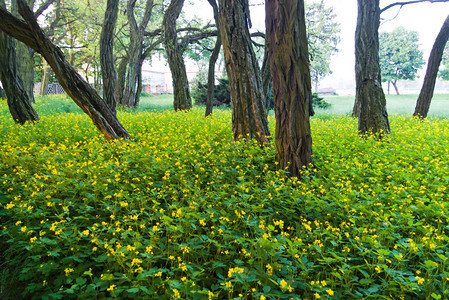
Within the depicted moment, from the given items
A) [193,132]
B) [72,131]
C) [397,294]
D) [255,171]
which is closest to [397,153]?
[255,171]

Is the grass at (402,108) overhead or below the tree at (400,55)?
below

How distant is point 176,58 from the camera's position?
1322 centimetres

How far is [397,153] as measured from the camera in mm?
5727

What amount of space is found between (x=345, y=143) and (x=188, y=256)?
5.19m

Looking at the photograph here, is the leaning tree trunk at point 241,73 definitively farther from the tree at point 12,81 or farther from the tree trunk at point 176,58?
the tree trunk at point 176,58

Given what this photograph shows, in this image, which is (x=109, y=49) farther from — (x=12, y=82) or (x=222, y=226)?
(x=222, y=226)

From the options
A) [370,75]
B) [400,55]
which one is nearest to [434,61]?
[370,75]

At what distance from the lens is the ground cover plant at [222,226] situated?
7.63 feet

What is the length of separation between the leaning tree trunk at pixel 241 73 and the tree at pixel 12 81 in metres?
6.66

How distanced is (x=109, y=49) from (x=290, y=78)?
7.13m

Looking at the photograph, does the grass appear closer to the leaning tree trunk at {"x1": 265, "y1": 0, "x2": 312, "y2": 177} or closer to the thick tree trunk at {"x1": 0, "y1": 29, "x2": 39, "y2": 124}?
the leaning tree trunk at {"x1": 265, "y1": 0, "x2": 312, "y2": 177}

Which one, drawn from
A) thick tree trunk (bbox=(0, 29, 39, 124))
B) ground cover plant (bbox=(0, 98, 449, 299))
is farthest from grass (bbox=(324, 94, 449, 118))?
thick tree trunk (bbox=(0, 29, 39, 124))

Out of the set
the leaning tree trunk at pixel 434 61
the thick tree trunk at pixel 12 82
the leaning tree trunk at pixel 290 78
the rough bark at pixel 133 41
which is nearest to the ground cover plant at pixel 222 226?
the leaning tree trunk at pixel 290 78

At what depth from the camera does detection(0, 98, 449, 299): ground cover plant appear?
2326 mm
